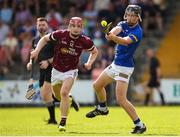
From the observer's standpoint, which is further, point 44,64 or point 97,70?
point 97,70

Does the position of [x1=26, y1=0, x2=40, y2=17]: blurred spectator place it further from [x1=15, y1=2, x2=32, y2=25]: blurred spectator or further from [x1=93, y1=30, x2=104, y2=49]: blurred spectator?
[x1=93, y1=30, x2=104, y2=49]: blurred spectator

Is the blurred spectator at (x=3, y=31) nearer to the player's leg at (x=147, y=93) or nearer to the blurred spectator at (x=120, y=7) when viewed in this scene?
the blurred spectator at (x=120, y=7)

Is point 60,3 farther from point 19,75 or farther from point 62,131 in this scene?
point 62,131

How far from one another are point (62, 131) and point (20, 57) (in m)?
15.7

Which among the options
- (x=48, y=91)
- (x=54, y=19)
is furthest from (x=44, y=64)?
(x=54, y=19)

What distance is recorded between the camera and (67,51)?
16141 millimetres

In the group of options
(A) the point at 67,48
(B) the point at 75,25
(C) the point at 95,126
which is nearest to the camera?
(B) the point at 75,25

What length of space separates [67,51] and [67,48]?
3.1 inches

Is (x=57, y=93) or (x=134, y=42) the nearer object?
(x=134, y=42)

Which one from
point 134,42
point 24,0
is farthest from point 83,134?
point 24,0

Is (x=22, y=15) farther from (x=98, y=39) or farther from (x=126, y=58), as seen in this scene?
(x=126, y=58)

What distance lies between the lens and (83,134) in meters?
15.0

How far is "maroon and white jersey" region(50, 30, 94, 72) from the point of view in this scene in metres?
16.0

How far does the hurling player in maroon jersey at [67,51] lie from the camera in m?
15.8
